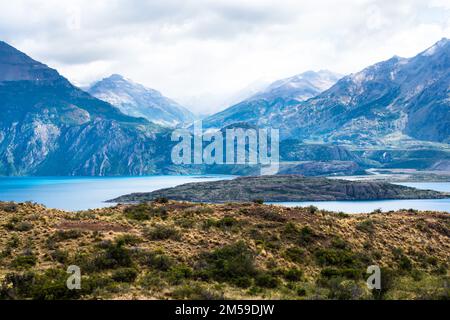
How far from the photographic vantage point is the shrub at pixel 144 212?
2112 inches

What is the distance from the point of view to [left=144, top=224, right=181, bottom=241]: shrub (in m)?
45.1

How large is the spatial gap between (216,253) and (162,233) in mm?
6152

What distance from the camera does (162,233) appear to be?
4531cm

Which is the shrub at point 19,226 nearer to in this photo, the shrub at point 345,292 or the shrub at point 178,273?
the shrub at point 178,273

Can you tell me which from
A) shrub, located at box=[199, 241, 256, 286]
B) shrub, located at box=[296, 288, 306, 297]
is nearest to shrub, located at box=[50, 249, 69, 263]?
shrub, located at box=[199, 241, 256, 286]

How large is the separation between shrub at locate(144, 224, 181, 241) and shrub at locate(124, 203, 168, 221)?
7222 mm

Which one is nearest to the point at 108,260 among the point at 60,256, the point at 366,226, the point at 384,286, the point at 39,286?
the point at 60,256

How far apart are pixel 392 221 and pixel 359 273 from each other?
72.4 ft

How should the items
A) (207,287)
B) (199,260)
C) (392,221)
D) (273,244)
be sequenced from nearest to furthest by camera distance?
(207,287) → (199,260) → (273,244) → (392,221)

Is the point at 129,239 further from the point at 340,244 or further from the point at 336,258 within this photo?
the point at 340,244
